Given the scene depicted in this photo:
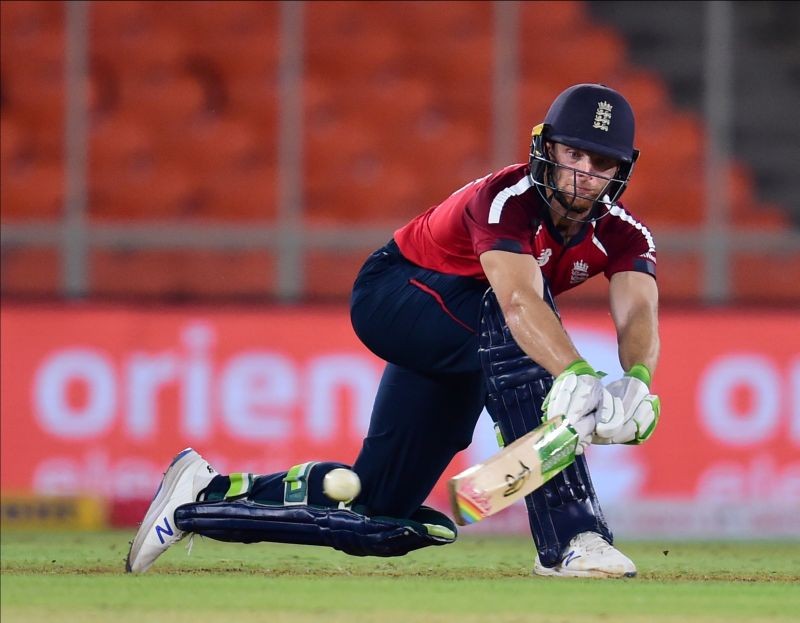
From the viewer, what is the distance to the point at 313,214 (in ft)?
28.8

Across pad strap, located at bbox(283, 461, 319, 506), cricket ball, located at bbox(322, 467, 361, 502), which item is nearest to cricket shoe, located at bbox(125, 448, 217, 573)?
pad strap, located at bbox(283, 461, 319, 506)

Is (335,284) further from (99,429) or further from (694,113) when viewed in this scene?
(694,113)

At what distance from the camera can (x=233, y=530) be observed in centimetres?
482

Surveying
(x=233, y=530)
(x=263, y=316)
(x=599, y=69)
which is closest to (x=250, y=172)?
(x=263, y=316)

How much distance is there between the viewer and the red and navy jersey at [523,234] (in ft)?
14.9

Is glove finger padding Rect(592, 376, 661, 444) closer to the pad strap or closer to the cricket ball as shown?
the cricket ball

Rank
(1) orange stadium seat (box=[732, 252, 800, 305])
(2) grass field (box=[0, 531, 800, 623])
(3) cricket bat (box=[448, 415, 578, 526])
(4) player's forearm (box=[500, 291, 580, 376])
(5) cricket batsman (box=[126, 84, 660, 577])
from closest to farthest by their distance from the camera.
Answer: (2) grass field (box=[0, 531, 800, 623]) < (3) cricket bat (box=[448, 415, 578, 526]) < (4) player's forearm (box=[500, 291, 580, 376]) < (5) cricket batsman (box=[126, 84, 660, 577]) < (1) orange stadium seat (box=[732, 252, 800, 305])

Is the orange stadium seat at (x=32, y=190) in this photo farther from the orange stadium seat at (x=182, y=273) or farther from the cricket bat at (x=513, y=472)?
the cricket bat at (x=513, y=472)

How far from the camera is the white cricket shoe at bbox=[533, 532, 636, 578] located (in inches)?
175

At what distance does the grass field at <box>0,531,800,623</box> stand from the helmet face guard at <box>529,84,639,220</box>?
1096 mm

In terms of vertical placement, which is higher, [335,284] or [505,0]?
[505,0]

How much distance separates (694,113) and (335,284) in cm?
233

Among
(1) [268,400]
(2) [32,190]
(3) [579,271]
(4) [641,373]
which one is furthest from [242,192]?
(4) [641,373]

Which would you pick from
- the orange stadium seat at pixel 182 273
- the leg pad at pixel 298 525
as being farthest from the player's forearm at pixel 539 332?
the orange stadium seat at pixel 182 273
